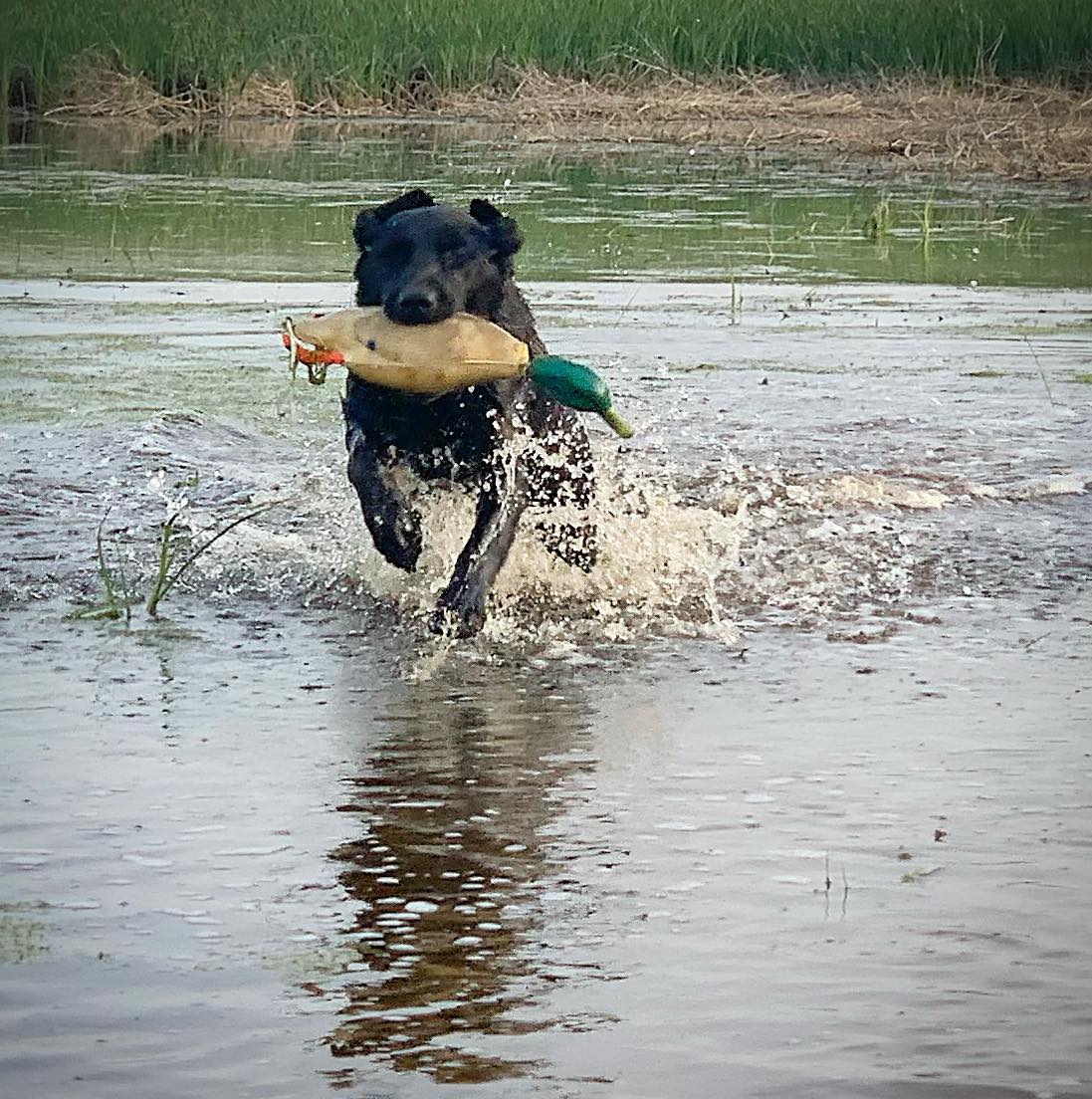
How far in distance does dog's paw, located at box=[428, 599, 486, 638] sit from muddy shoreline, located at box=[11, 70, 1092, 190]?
14.6 metres

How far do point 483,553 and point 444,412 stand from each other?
41cm

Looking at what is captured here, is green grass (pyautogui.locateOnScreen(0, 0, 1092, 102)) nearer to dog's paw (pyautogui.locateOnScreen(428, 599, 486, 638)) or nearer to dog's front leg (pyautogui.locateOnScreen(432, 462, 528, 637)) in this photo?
dog's front leg (pyautogui.locateOnScreen(432, 462, 528, 637))

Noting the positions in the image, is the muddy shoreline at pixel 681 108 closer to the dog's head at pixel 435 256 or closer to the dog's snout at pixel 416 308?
the dog's head at pixel 435 256

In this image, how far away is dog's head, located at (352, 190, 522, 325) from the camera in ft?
21.4

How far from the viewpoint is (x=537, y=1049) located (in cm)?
346

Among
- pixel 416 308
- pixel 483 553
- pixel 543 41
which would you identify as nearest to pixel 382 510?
pixel 483 553

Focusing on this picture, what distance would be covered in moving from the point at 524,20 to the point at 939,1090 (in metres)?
22.1

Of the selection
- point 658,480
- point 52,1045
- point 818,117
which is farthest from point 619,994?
point 818,117

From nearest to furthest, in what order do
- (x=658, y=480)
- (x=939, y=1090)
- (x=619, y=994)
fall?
1. (x=939, y=1090)
2. (x=619, y=994)
3. (x=658, y=480)

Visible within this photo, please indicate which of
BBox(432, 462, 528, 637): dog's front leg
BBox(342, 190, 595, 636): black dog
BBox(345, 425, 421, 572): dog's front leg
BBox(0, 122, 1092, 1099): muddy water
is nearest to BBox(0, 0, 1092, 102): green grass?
BBox(0, 122, 1092, 1099): muddy water

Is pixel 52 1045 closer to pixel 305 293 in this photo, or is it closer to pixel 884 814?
pixel 884 814

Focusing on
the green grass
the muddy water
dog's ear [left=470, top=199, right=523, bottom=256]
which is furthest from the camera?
the green grass

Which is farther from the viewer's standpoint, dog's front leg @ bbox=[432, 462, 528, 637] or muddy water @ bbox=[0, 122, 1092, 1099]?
dog's front leg @ bbox=[432, 462, 528, 637]

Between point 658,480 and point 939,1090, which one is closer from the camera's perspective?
point 939,1090
